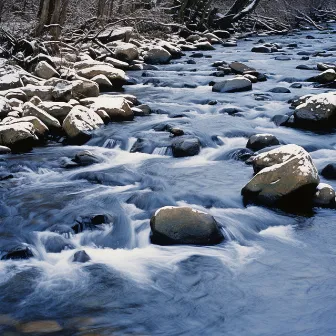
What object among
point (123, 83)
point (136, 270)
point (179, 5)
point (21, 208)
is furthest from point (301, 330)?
point (179, 5)

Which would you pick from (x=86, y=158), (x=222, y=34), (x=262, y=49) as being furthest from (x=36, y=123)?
(x=222, y=34)

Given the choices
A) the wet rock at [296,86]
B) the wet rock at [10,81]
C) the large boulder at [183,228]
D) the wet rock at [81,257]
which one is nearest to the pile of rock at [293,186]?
the large boulder at [183,228]

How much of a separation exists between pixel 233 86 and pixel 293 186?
233 inches

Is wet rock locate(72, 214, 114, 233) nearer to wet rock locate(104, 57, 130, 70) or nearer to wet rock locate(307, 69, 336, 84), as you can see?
wet rock locate(307, 69, 336, 84)

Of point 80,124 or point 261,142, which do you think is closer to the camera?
point 261,142

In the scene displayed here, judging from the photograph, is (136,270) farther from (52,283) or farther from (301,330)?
(301,330)

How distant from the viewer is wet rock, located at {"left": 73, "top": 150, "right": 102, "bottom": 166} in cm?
652

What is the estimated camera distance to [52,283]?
383cm

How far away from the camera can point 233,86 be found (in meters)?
10.6

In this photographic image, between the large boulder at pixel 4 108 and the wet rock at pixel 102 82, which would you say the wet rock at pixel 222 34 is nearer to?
the wet rock at pixel 102 82

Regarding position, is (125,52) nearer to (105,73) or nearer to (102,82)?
(105,73)

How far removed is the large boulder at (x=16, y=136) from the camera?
6.72 meters

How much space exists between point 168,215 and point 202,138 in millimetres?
3278

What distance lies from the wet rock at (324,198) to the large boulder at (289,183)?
55mm
